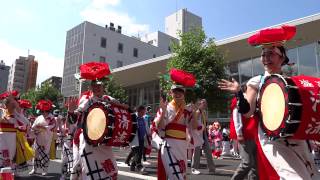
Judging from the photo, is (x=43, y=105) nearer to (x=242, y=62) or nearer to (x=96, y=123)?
(x=96, y=123)

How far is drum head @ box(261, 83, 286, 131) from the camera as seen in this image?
3290mm

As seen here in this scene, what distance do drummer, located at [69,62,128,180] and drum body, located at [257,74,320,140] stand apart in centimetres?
261

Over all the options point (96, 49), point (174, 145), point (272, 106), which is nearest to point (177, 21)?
point (96, 49)

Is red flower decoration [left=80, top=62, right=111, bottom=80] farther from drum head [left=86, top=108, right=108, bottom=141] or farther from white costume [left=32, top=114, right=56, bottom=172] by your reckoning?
white costume [left=32, top=114, right=56, bottom=172]

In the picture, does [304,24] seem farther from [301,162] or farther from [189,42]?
[301,162]

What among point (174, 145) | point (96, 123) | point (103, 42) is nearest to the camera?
point (96, 123)

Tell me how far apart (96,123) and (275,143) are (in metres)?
2.73

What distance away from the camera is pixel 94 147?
17.5ft

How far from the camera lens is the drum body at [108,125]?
511cm

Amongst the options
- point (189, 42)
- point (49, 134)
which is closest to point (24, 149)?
point (49, 134)

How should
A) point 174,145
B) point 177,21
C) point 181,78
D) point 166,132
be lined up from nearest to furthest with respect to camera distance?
point 174,145 < point 166,132 < point 181,78 < point 177,21

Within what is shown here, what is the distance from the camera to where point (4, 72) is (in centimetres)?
12188

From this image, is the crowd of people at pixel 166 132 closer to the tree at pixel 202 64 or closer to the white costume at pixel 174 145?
the white costume at pixel 174 145

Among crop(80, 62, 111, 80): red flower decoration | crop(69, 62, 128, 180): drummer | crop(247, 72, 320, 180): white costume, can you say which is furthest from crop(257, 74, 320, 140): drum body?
crop(80, 62, 111, 80): red flower decoration
